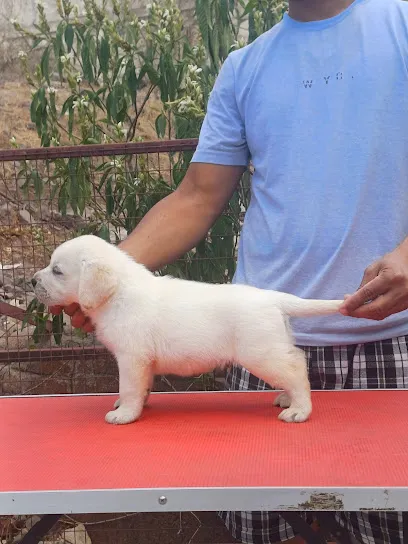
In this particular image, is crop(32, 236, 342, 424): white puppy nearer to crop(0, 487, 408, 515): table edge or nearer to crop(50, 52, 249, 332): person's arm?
crop(50, 52, 249, 332): person's arm

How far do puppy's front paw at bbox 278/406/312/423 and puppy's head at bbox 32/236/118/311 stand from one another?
0.49 metres

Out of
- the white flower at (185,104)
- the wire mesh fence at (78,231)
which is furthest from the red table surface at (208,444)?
the white flower at (185,104)

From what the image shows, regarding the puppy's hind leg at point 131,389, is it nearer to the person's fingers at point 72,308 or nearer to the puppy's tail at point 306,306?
the person's fingers at point 72,308

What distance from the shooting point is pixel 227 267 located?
11.9 ft

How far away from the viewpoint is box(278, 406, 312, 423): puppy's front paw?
1.86m

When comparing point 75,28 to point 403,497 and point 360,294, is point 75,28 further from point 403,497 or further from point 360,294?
point 403,497

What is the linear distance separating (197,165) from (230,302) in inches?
23.1

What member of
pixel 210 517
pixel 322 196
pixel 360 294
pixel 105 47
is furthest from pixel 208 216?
pixel 210 517

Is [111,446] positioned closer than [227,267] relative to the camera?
Yes

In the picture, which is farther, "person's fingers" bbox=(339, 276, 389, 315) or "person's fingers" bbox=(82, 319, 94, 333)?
"person's fingers" bbox=(82, 319, 94, 333)

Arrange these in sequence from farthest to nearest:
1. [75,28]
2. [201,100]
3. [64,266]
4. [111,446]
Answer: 1. [75,28]
2. [201,100]
3. [64,266]
4. [111,446]

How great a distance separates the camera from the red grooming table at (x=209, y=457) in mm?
1389

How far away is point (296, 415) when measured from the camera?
1.86m

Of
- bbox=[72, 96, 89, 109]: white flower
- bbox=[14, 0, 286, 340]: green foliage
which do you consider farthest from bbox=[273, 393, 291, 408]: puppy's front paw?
bbox=[72, 96, 89, 109]: white flower
